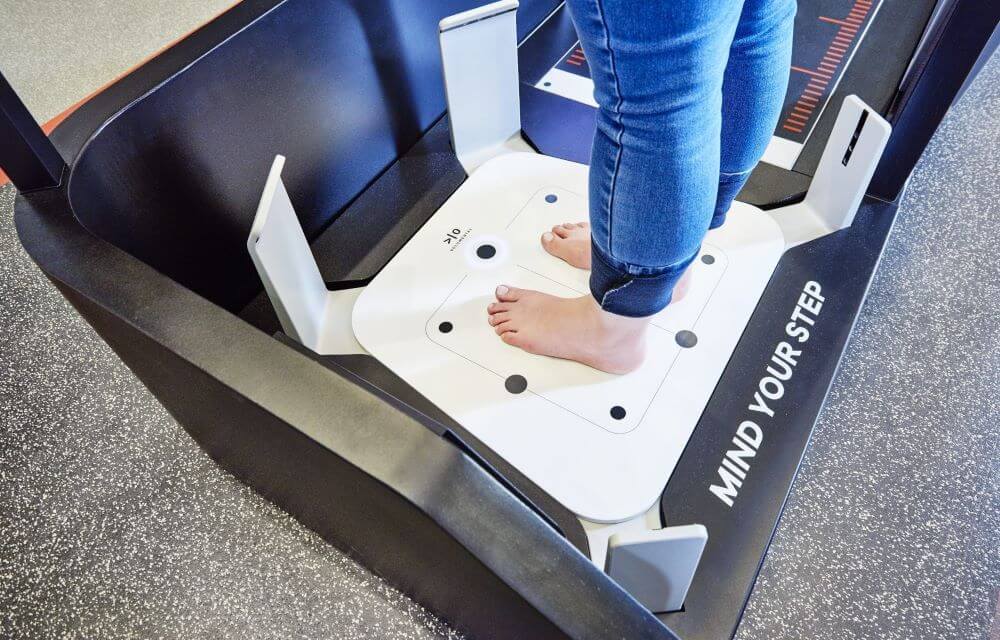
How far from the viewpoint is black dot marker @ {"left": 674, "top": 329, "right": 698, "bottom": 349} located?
0.74 metres

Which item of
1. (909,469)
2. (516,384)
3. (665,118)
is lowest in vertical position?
(909,469)

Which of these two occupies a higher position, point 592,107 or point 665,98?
point 665,98

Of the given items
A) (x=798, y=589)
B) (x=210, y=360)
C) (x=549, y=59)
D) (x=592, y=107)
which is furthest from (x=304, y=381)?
(x=549, y=59)

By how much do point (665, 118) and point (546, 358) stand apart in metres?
0.35

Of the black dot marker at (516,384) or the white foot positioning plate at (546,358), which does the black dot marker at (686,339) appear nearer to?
the white foot positioning plate at (546,358)

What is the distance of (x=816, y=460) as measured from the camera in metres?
0.69

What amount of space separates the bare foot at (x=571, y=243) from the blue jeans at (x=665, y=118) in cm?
21

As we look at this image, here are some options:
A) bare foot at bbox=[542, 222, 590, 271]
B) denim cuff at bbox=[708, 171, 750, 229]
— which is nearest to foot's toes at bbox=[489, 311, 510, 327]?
bare foot at bbox=[542, 222, 590, 271]

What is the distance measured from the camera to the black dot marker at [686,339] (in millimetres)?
735

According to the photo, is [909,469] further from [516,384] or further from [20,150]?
[20,150]

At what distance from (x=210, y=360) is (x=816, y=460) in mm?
584

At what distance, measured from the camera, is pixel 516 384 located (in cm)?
72

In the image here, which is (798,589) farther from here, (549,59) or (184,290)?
(549,59)

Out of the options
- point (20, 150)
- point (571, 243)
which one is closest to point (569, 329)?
point (571, 243)
